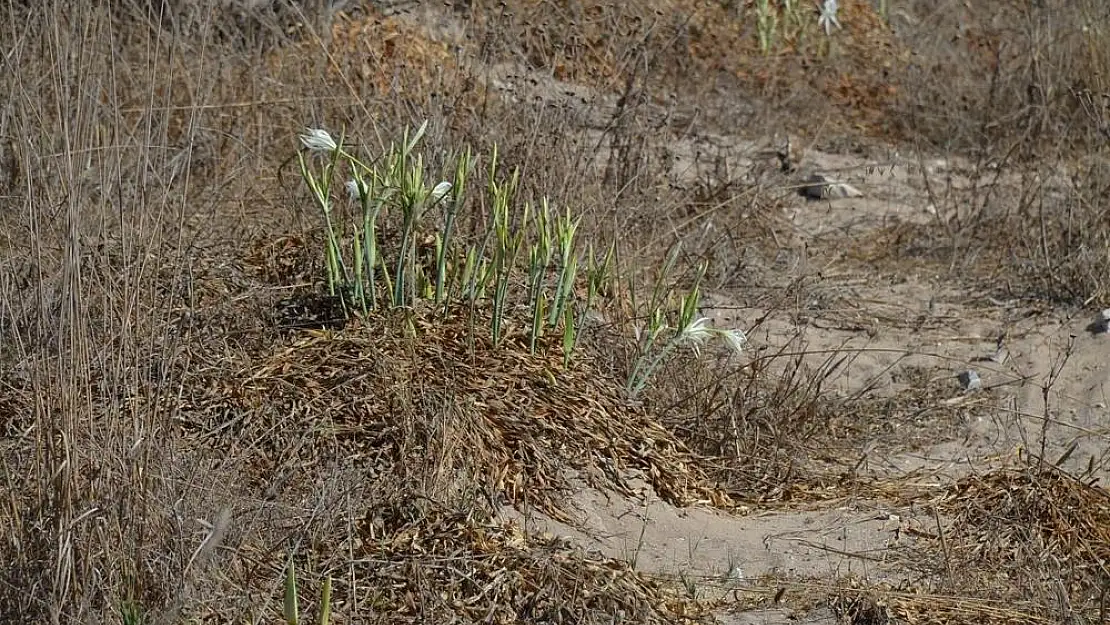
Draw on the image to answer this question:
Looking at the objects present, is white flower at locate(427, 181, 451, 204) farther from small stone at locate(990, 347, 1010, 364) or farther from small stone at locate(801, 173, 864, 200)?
small stone at locate(801, 173, 864, 200)

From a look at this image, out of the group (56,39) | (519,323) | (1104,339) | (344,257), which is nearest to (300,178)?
(344,257)

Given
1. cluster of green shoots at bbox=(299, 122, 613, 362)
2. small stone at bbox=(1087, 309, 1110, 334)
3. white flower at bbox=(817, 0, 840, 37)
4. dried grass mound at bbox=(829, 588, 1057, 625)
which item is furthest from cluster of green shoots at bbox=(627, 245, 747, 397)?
white flower at bbox=(817, 0, 840, 37)

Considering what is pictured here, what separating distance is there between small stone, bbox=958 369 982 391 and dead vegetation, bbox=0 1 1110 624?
0.36ft

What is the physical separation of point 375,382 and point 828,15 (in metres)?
5.24

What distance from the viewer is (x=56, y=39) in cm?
253

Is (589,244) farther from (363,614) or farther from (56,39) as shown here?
(56,39)

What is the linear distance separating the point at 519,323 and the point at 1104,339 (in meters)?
2.27

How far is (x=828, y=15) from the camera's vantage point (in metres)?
7.98

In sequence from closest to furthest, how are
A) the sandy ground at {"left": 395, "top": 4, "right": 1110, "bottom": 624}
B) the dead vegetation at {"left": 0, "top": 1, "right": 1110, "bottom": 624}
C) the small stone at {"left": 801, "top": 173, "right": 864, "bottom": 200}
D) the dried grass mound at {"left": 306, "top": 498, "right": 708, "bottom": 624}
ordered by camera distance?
the dead vegetation at {"left": 0, "top": 1, "right": 1110, "bottom": 624}, the dried grass mound at {"left": 306, "top": 498, "right": 708, "bottom": 624}, the sandy ground at {"left": 395, "top": 4, "right": 1110, "bottom": 624}, the small stone at {"left": 801, "top": 173, "right": 864, "bottom": 200}

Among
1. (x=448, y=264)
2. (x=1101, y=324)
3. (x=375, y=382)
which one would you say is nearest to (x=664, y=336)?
(x=448, y=264)

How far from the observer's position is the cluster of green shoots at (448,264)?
12.0ft

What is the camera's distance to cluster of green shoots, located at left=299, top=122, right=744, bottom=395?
12.0 feet

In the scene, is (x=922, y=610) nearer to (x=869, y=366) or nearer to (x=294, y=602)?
(x=294, y=602)

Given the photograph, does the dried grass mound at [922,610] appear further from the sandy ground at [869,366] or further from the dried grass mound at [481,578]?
the dried grass mound at [481,578]
